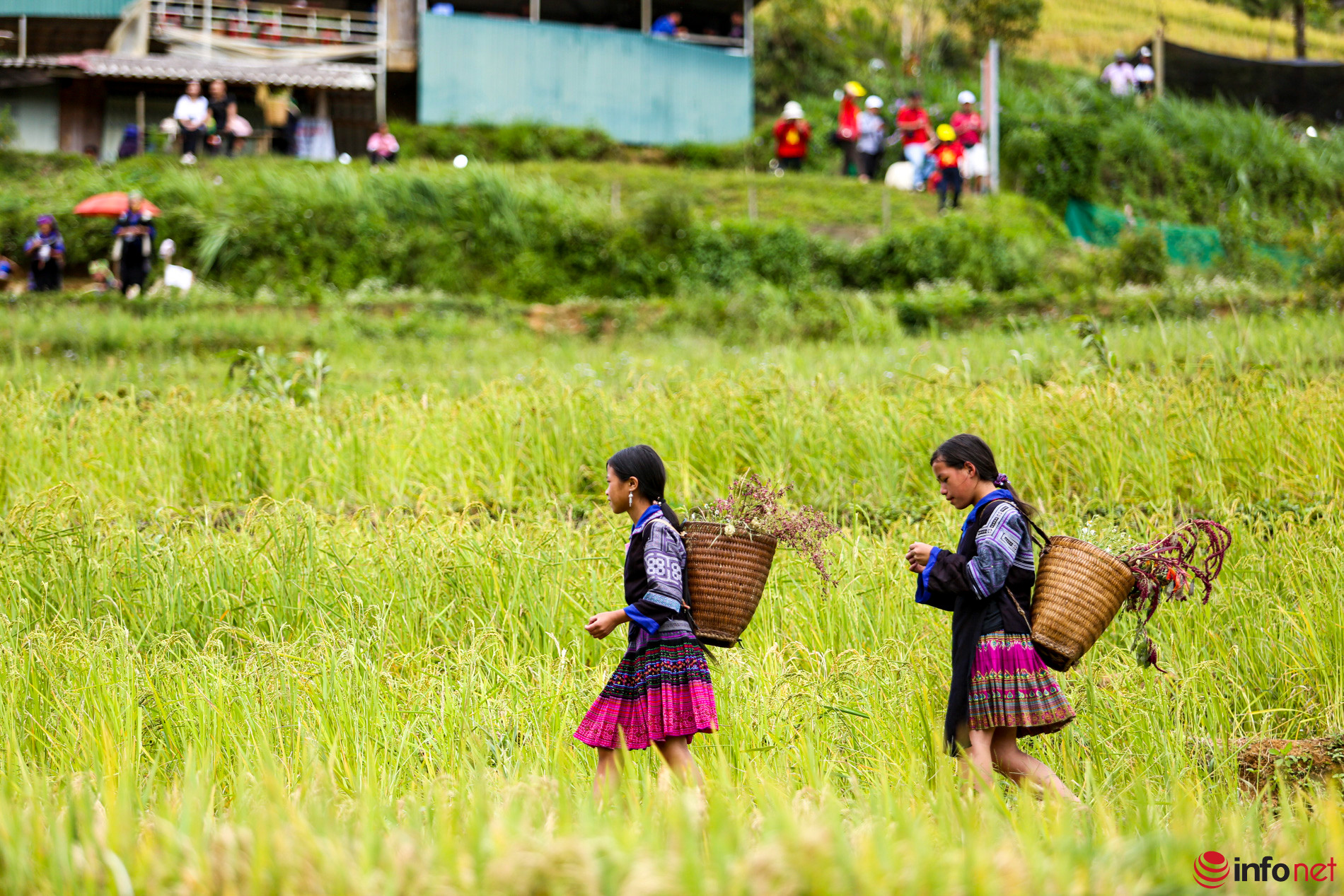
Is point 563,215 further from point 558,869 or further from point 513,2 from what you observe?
point 558,869

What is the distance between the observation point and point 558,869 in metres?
1.72

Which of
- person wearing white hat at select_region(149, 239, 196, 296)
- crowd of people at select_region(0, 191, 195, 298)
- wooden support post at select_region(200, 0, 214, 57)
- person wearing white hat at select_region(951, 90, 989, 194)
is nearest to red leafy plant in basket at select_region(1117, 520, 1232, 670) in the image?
crowd of people at select_region(0, 191, 195, 298)

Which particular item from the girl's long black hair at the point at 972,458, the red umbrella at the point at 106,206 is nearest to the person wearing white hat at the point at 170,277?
the red umbrella at the point at 106,206

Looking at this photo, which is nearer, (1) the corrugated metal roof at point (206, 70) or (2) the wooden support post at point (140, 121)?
(1) the corrugated metal roof at point (206, 70)

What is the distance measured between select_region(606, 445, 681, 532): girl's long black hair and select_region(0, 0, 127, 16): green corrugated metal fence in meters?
26.0

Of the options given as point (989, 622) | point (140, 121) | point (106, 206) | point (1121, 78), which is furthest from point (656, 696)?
point (1121, 78)

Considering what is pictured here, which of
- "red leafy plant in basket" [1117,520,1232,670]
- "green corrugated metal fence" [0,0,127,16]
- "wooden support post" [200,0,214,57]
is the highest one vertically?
"green corrugated metal fence" [0,0,127,16]

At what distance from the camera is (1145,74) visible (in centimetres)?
2661

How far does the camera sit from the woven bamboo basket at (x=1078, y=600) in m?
3.67

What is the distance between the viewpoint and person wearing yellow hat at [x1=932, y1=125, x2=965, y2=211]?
19750 mm

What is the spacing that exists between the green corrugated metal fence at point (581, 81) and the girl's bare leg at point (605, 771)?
21634mm

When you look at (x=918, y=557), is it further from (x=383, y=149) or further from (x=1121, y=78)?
(x=1121, y=78)

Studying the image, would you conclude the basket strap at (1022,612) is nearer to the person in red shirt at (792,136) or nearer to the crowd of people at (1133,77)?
the person in red shirt at (792,136)

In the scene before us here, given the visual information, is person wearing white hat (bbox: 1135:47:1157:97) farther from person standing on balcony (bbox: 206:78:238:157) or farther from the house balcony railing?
person standing on balcony (bbox: 206:78:238:157)
